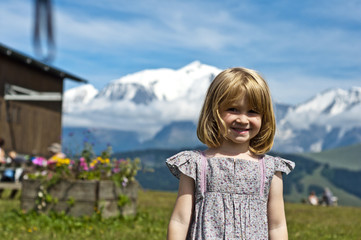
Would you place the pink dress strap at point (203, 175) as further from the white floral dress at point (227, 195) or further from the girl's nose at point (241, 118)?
the girl's nose at point (241, 118)

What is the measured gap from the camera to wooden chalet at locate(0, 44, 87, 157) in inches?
1196

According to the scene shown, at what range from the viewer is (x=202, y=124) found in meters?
3.12

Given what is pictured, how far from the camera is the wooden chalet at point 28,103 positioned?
30.4 m

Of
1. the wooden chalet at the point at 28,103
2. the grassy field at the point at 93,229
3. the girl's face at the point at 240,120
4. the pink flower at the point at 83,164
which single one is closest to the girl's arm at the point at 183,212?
the girl's face at the point at 240,120

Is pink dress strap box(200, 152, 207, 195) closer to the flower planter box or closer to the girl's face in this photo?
the girl's face

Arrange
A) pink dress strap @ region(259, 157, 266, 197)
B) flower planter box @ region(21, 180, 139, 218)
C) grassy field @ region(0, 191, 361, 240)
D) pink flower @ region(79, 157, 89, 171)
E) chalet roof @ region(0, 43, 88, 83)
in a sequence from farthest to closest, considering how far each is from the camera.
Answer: chalet roof @ region(0, 43, 88, 83)
pink flower @ region(79, 157, 89, 171)
flower planter box @ region(21, 180, 139, 218)
grassy field @ region(0, 191, 361, 240)
pink dress strap @ region(259, 157, 266, 197)

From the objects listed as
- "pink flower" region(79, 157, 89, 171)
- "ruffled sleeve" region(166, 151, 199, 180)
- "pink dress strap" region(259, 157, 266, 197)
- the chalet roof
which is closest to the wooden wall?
the chalet roof

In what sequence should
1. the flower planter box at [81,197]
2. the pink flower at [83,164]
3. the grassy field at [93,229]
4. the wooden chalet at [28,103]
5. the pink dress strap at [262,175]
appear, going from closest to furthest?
the pink dress strap at [262,175] < the grassy field at [93,229] < the flower planter box at [81,197] < the pink flower at [83,164] < the wooden chalet at [28,103]

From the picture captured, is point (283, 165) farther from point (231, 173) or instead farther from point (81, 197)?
point (81, 197)

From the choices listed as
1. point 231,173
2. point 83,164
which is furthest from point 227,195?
point 83,164

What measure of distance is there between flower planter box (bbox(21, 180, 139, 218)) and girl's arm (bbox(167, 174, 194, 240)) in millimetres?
5228

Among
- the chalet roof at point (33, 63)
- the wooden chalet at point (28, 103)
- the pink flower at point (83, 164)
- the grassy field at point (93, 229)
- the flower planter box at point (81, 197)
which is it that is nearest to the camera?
the grassy field at point (93, 229)

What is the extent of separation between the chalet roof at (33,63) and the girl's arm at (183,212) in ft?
83.5

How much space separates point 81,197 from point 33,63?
1004 inches
